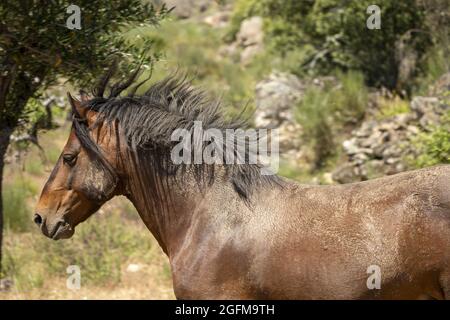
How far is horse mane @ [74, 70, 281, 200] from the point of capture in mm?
4281

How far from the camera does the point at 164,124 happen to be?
171 inches

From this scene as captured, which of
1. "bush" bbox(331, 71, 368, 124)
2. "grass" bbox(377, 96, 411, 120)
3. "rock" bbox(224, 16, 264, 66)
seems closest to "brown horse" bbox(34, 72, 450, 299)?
"grass" bbox(377, 96, 411, 120)

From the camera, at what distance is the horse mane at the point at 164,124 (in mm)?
4281

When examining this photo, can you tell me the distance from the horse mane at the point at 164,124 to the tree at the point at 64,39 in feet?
4.31

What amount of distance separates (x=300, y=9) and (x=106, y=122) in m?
11.8

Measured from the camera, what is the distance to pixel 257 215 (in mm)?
4102

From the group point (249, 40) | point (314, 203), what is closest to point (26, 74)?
point (314, 203)

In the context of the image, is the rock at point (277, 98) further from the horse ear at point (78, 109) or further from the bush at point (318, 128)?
the horse ear at point (78, 109)

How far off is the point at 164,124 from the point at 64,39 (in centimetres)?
169

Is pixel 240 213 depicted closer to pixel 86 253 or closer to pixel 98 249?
pixel 86 253

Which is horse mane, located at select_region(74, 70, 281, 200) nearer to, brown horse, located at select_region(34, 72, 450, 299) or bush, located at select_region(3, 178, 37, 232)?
brown horse, located at select_region(34, 72, 450, 299)

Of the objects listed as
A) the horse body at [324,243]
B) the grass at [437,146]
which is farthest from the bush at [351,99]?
the horse body at [324,243]

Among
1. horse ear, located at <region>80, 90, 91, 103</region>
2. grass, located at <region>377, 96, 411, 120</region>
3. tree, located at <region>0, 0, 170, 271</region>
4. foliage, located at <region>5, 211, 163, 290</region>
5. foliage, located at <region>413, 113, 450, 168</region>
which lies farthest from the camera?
grass, located at <region>377, 96, 411, 120</region>

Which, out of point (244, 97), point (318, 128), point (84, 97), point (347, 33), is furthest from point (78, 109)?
point (244, 97)
